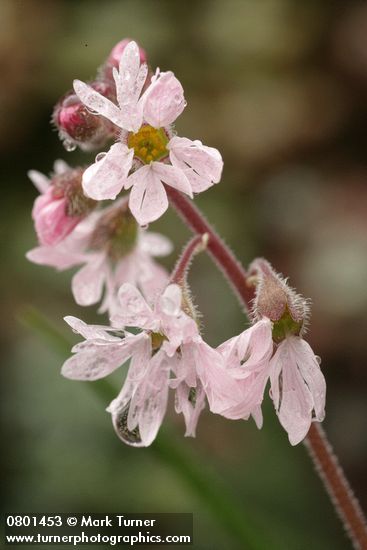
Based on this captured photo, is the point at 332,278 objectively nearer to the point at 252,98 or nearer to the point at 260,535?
the point at 252,98

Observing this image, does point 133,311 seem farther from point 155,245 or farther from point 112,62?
point 155,245

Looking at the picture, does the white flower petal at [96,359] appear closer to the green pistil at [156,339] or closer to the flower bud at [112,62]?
the green pistil at [156,339]

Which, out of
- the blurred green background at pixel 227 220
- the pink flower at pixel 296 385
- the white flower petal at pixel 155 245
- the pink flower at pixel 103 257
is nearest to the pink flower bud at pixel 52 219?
the pink flower at pixel 103 257

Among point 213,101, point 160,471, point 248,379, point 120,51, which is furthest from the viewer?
point 213,101

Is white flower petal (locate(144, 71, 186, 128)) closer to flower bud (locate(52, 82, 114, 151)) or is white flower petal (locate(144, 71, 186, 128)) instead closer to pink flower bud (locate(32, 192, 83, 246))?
flower bud (locate(52, 82, 114, 151))

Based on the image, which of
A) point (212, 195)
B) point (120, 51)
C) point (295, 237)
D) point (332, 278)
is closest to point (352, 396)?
point (332, 278)

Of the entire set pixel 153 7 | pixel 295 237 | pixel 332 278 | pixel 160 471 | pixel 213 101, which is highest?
pixel 153 7
